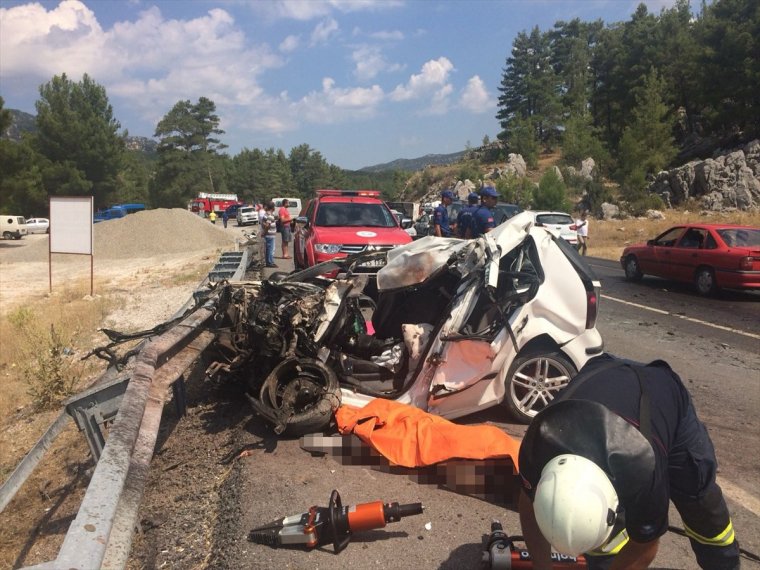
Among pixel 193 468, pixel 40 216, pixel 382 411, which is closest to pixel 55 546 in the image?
pixel 193 468

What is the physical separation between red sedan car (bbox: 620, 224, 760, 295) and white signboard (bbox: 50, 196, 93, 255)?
13.9 meters

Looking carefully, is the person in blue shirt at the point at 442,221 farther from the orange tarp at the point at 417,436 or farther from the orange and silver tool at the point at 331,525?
the orange and silver tool at the point at 331,525

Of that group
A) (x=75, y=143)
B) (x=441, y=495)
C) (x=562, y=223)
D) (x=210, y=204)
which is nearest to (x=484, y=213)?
(x=441, y=495)

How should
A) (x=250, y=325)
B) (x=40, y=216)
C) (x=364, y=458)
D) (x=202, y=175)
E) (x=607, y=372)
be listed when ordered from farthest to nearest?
(x=202, y=175) < (x=40, y=216) < (x=250, y=325) < (x=364, y=458) < (x=607, y=372)

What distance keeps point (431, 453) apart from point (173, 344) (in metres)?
1.91

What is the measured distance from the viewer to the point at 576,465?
67.9 inches

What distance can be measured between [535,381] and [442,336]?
0.94 meters

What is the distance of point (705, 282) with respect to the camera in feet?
41.2

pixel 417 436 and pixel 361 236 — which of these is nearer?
pixel 417 436

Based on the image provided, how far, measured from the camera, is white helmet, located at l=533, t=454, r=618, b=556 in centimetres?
165

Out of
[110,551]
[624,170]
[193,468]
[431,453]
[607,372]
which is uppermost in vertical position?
[624,170]

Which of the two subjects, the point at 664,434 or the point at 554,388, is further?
the point at 554,388

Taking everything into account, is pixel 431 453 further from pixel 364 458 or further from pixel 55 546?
pixel 55 546

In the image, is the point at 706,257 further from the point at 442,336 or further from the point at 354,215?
the point at 442,336
